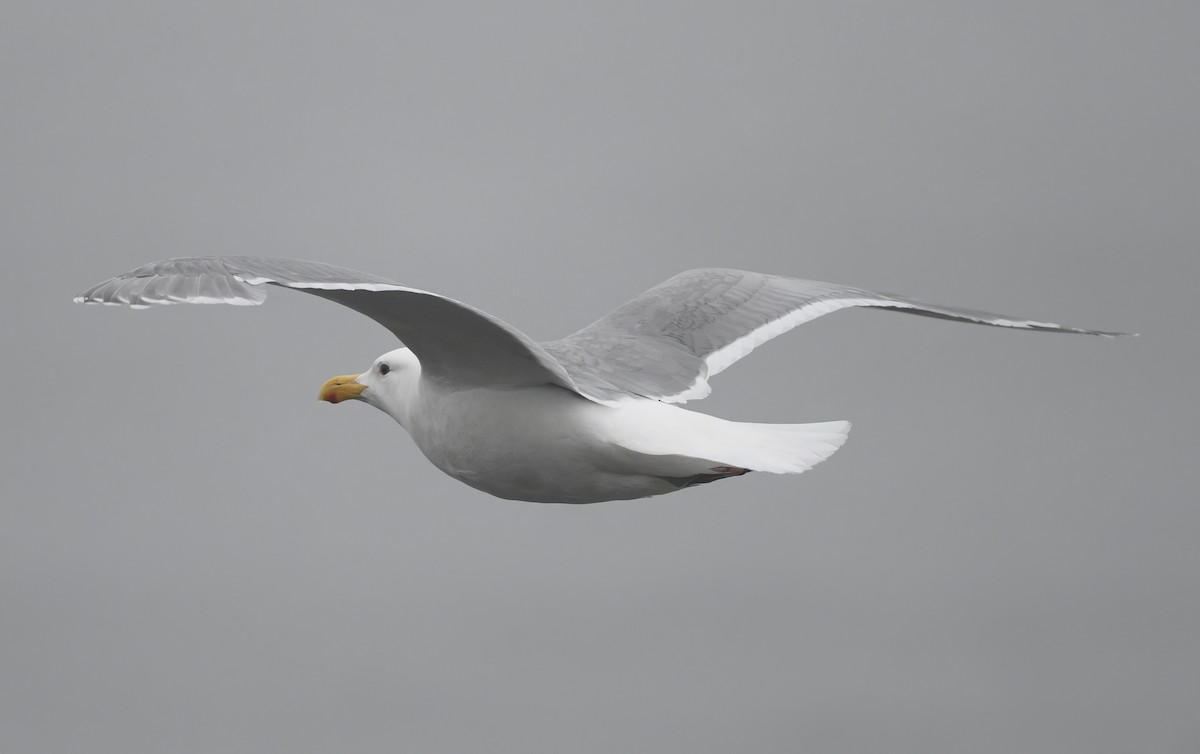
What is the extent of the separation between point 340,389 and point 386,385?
0.86 feet

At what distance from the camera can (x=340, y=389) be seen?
5.18 meters

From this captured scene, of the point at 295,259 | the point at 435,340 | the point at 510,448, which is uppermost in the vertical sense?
the point at 295,259

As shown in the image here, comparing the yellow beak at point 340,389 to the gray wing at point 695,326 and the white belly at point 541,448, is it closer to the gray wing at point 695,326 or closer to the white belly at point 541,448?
the white belly at point 541,448

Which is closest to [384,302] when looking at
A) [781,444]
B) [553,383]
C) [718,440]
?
[553,383]

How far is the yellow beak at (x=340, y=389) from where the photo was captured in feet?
16.9

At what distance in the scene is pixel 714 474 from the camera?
4.25m

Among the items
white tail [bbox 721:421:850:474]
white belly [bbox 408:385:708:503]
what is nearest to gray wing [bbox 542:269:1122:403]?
white belly [bbox 408:385:708:503]

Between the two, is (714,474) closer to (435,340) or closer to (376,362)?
(435,340)

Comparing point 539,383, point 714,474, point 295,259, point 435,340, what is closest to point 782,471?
point 714,474

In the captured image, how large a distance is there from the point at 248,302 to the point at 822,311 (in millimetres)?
2429

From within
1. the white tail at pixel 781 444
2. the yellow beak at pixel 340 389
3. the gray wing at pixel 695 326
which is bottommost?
the yellow beak at pixel 340 389

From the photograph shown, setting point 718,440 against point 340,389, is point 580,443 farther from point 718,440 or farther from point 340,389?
point 340,389

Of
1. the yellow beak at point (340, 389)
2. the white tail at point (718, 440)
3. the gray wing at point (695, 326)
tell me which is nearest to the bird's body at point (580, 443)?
the white tail at point (718, 440)

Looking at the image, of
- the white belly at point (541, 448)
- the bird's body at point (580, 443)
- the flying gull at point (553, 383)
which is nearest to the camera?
the flying gull at point (553, 383)
